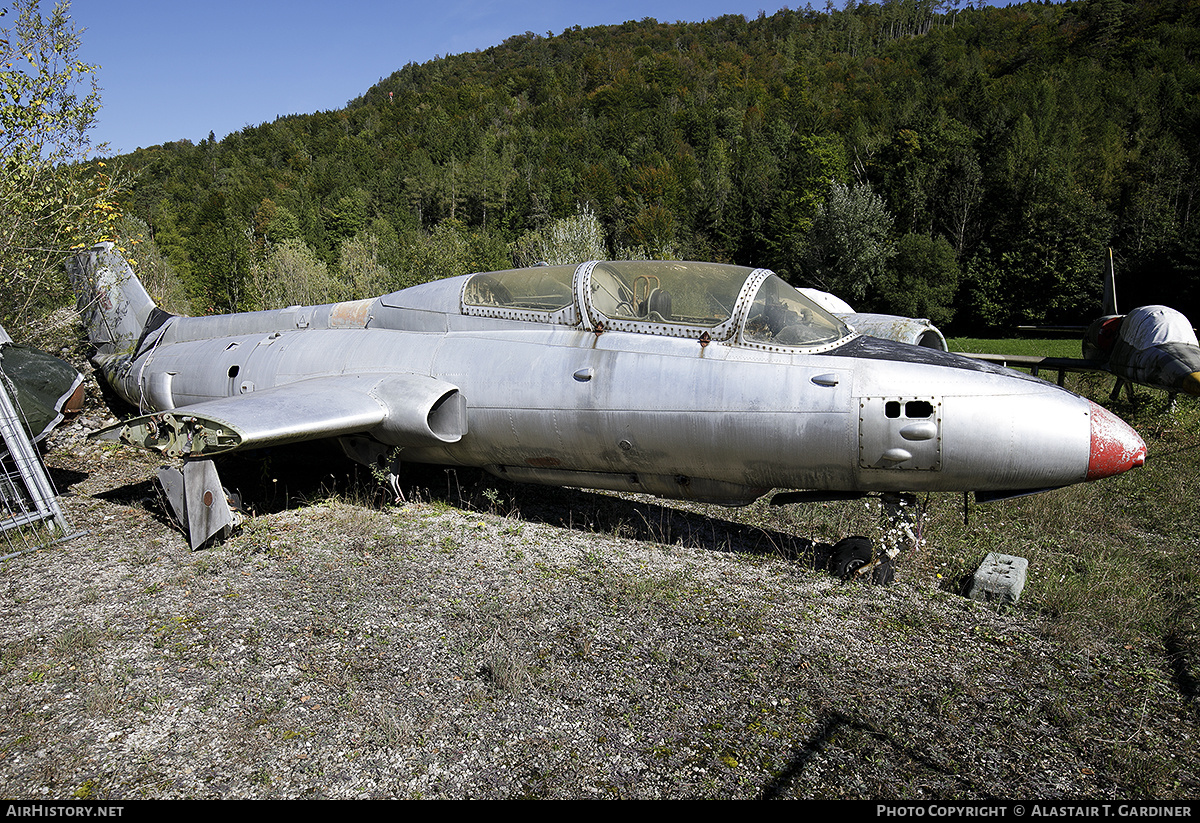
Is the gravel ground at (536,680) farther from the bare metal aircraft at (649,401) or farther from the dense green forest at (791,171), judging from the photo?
the dense green forest at (791,171)

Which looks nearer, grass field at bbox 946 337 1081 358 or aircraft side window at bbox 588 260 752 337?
aircraft side window at bbox 588 260 752 337

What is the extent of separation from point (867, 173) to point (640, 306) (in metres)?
70.8

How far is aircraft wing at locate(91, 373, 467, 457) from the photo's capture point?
20.6 feet

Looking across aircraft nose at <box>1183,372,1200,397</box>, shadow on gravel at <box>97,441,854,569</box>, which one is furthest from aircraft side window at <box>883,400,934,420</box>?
aircraft nose at <box>1183,372,1200,397</box>

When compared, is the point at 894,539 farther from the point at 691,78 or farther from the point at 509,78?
the point at 509,78

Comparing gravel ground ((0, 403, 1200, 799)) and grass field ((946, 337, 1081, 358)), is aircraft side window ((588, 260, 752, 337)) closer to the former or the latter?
gravel ground ((0, 403, 1200, 799))

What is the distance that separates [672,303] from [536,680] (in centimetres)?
350

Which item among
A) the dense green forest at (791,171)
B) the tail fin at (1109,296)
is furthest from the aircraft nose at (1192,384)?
the dense green forest at (791,171)

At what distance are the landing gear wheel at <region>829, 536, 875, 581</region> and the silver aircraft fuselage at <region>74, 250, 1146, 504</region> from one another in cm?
101

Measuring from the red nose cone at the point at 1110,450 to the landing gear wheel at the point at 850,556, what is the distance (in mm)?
2042

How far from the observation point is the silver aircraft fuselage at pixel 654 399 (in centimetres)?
520

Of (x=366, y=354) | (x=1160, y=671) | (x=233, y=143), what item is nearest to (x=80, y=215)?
(x=366, y=354)

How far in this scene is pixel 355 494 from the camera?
27.9ft
